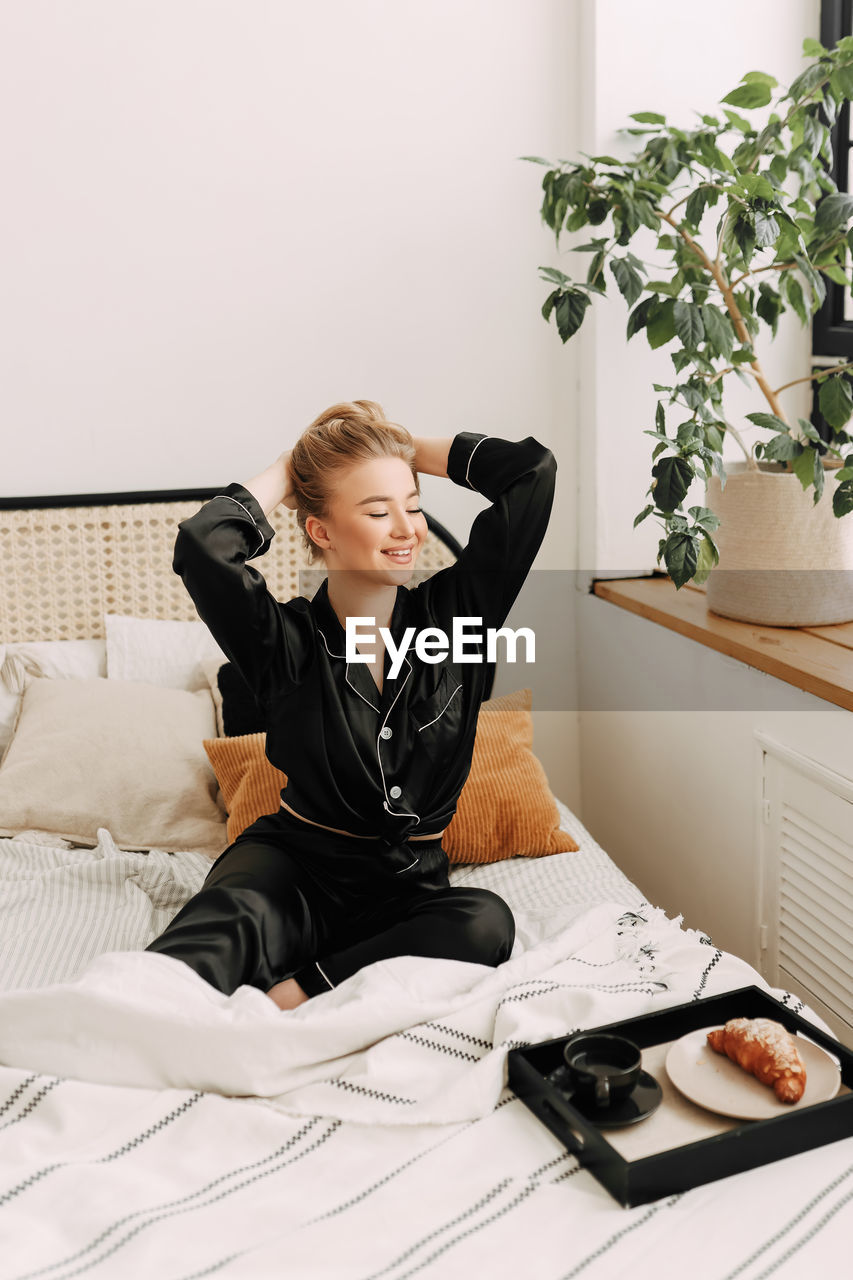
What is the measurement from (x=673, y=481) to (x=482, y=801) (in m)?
0.62

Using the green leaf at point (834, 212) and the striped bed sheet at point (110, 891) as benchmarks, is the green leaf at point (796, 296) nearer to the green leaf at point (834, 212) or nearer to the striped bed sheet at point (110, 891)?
the green leaf at point (834, 212)

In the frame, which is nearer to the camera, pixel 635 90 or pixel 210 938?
pixel 210 938

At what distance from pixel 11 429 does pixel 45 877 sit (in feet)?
3.30

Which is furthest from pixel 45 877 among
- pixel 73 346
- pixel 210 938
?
pixel 73 346

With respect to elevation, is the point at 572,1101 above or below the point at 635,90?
below

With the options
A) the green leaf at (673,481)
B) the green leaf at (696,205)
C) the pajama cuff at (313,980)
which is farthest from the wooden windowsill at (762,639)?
the pajama cuff at (313,980)

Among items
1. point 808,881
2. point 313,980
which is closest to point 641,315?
point 808,881

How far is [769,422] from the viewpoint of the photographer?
73.0 inches

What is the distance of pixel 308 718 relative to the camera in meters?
1.54

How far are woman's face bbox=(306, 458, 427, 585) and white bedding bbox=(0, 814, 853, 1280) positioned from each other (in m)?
0.54

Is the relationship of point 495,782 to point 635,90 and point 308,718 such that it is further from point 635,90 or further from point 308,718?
point 635,90

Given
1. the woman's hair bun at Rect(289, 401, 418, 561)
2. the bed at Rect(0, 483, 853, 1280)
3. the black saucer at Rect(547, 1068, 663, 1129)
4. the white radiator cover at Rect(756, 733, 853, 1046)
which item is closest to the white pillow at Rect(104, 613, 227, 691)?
the bed at Rect(0, 483, 853, 1280)

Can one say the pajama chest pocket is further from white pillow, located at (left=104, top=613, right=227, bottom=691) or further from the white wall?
the white wall

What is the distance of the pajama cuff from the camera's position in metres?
1.40
